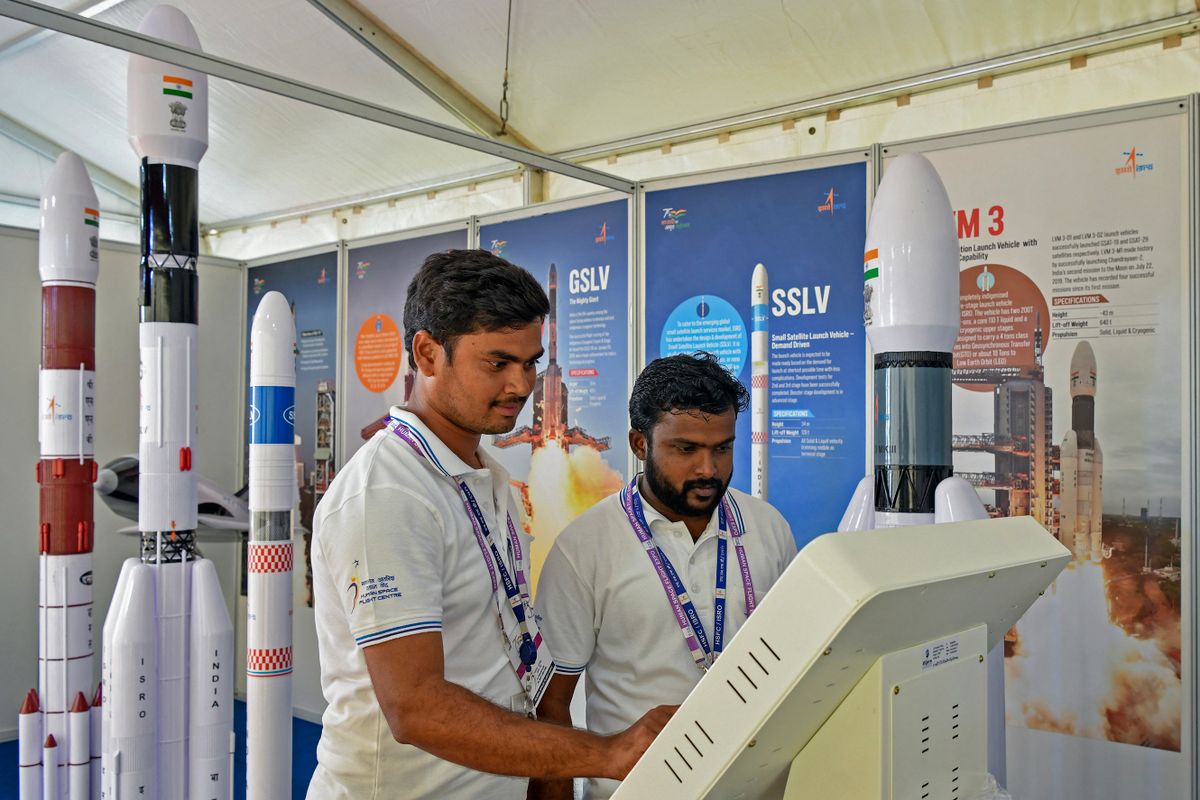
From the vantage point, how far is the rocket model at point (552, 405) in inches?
190

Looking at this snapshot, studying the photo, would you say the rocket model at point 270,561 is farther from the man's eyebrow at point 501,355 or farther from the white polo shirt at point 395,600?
the man's eyebrow at point 501,355

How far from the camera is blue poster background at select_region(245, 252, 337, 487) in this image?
6.20 meters

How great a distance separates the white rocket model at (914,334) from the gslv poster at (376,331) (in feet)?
11.4

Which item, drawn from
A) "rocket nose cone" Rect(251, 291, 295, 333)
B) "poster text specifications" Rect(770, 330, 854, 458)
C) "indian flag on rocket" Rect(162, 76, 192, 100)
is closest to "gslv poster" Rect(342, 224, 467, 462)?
"rocket nose cone" Rect(251, 291, 295, 333)

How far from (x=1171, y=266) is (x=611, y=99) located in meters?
3.23

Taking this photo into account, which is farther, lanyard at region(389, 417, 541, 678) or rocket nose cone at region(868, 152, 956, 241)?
rocket nose cone at region(868, 152, 956, 241)

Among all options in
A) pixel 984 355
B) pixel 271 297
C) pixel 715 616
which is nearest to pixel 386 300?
pixel 271 297

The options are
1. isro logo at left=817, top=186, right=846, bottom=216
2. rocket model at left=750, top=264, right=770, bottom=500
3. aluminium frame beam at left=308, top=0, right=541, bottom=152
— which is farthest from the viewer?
aluminium frame beam at left=308, top=0, right=541, bottom=152

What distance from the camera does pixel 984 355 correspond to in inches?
141

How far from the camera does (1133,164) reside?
3305 mm

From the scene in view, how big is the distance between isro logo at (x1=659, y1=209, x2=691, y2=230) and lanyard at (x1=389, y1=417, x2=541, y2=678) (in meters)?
2.80

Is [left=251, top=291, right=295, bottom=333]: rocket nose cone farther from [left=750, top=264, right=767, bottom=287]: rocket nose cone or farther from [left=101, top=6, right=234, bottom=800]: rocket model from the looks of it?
[left=750, top=264, right=767, bottom=287]: rocket nose cone

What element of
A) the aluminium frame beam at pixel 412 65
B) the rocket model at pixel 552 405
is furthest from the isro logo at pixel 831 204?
the aluminium frame beam at pixel 412 65

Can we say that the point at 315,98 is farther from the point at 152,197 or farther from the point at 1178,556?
the point at 1178,556
